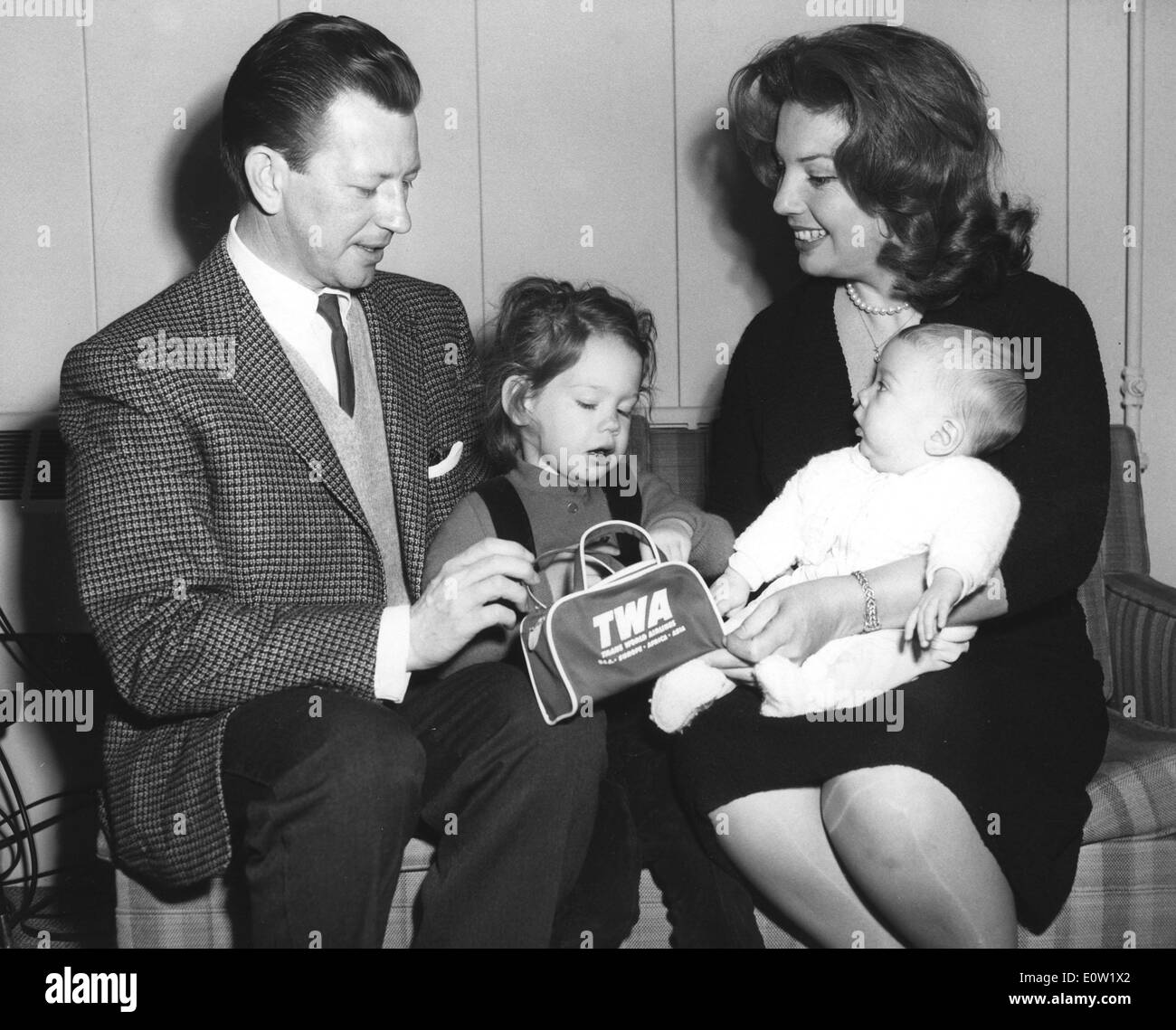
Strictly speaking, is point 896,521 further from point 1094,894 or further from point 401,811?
point 401,811

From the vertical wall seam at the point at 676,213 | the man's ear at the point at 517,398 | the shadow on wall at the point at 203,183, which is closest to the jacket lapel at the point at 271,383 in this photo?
the man's ear at the point at 517,398

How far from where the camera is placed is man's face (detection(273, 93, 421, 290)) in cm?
204

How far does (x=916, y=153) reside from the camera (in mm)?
2244

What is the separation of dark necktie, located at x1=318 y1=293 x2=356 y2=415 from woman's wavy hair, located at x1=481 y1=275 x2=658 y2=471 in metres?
0.27

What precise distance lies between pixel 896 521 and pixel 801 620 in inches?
9.4

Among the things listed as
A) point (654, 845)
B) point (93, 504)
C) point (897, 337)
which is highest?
point (897, 337)

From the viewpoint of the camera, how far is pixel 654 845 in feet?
6.64

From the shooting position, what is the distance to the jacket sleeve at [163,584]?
1.83 meters

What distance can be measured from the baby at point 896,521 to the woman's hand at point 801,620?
0.07ft

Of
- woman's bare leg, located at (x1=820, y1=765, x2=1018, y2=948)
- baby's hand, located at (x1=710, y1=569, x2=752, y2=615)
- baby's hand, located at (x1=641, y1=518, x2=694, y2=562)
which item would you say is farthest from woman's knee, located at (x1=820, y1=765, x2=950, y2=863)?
baby's hand, located at (x1=641, y1=518, x2=694, y2=562)

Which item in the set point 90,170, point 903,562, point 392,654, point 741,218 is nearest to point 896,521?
point 903,562

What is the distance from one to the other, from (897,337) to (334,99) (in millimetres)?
992
